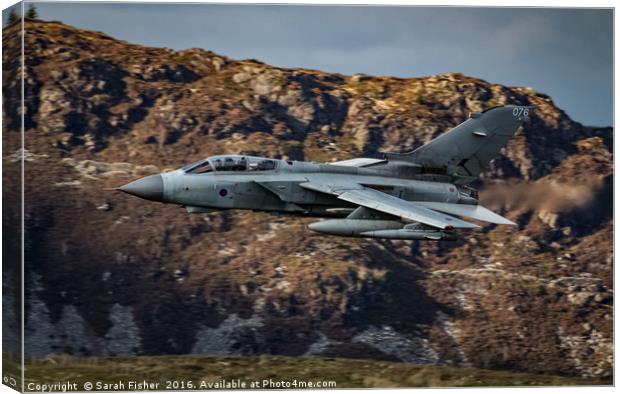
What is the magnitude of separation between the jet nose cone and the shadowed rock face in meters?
22.8

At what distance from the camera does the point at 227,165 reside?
132ft

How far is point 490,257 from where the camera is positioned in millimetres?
63312

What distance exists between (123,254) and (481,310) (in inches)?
733

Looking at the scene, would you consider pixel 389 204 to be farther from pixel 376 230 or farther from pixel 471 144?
pixel 471 144

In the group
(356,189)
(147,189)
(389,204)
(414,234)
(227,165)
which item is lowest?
(414,234)

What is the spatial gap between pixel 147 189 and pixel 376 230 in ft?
24.1

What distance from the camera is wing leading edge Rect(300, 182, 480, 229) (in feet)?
124

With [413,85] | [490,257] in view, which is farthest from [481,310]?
[413,85]

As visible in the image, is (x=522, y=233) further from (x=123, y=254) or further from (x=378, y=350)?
(x=123, y=254)

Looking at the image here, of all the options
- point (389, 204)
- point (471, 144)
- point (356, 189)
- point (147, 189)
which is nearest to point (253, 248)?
point (471, 144)

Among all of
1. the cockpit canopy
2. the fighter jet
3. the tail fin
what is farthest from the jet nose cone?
the tail fin

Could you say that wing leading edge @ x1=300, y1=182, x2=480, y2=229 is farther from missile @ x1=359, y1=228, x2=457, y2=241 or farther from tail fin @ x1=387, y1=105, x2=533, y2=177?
tail fin @ x1=387, y1=105, x2=533, y2=177

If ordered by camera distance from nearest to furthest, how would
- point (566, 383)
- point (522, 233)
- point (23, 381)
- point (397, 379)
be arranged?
point (23, 381), point (397, 379), point (566, 383), point (522, 233)

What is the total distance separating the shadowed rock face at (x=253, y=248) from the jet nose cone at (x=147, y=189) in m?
22.8
